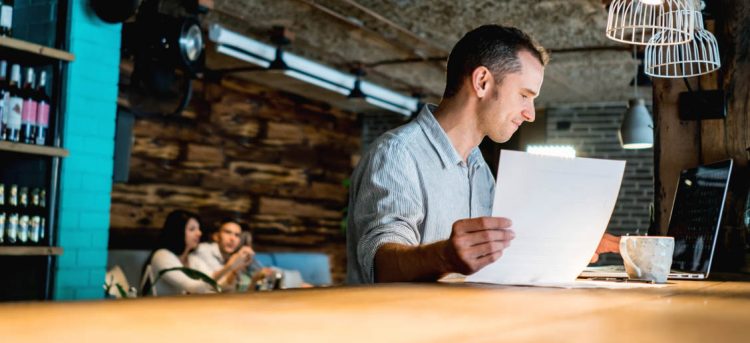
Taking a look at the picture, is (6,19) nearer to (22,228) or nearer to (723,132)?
(22,228)

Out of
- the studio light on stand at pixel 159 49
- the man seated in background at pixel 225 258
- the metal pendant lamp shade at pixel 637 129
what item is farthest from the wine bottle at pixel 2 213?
the metal pendant lamp shade at pixel 637 129

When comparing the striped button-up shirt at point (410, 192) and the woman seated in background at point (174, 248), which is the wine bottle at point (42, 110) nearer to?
the striped button-up shirt at point (410, 192)

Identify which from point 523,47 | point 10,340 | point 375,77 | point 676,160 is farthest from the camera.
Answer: point 375,77

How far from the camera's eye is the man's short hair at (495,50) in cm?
203

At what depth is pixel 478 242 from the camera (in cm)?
136

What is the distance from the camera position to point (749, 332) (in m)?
0.74

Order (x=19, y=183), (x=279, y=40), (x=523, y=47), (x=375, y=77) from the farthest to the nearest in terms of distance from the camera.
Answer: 1. (x=375, y=77)
2. (x=279, y=40)
3. (x=19, y=183)
4. (x=523, y=47)

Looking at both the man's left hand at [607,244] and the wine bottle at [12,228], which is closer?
the man's left hand at [607,244]

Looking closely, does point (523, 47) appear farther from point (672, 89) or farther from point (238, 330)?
point (238, 330)

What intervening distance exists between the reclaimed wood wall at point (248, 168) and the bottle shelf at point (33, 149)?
10.9 feet

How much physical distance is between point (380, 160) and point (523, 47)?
49 cm

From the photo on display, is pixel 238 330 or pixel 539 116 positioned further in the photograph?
pixel 539 116

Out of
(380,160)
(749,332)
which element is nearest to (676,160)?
(380,160)

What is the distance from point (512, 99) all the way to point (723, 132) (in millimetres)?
969
